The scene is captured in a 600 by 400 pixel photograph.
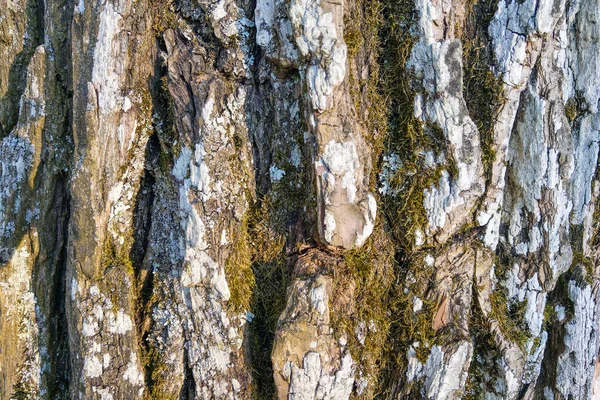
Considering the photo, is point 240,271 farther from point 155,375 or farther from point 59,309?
point 59,309

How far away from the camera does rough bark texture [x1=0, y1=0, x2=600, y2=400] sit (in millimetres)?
2188

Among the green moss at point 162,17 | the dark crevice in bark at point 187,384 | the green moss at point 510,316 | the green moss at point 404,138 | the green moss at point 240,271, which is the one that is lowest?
the dark crevice in bark at point 187,384

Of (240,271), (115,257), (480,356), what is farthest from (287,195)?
(480,356)

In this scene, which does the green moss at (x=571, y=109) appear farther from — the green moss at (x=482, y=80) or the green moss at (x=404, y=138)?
the green moss at (x=404, y=138)

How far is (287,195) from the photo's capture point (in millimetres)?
2324

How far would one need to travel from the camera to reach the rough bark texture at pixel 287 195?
7.18 feet

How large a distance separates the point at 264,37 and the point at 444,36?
2.89 feet

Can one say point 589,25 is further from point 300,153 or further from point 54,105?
point 54,105

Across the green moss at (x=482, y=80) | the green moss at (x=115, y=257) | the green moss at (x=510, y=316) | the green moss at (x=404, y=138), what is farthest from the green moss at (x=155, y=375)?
the green moss at (x=482, y=80)

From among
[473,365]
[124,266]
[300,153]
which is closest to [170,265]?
[124,266]

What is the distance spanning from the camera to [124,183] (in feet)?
7.61

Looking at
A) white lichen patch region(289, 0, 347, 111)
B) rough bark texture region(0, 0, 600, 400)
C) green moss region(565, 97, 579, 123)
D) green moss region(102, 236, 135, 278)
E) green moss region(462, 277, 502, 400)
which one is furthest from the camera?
green moss region(565, 97, 579, 123)

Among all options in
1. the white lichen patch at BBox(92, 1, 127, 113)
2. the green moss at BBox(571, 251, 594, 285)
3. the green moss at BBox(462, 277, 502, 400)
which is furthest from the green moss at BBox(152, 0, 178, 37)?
the green moss at BBox(571, 251, 594, 285)

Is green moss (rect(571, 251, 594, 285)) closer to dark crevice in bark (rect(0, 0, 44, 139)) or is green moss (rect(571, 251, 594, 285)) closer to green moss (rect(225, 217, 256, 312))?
green moss (rect(225, 217, 256, 312))
